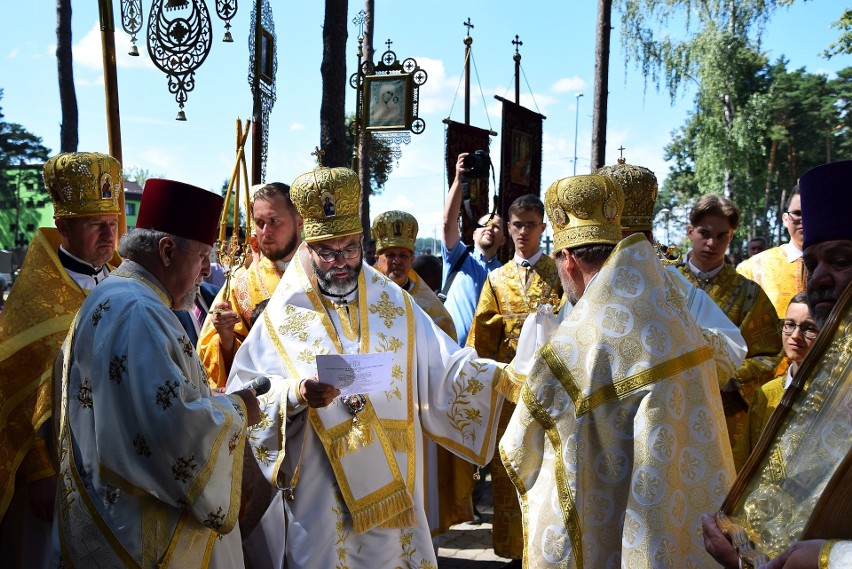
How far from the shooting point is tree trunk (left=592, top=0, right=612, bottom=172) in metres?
13.6

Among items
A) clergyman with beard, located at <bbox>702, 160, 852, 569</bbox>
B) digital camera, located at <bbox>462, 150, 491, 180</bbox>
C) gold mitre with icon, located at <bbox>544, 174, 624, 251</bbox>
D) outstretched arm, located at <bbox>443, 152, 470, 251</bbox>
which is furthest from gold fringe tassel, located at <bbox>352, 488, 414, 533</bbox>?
outstretched arm, located at <bbox>443, 152, 470, 251</bbox>

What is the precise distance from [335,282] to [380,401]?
26.2 inches

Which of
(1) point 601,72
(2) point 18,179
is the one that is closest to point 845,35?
(1) point 601,72

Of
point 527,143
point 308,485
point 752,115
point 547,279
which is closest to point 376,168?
point 752,115

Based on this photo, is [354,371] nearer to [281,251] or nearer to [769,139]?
[281,251]

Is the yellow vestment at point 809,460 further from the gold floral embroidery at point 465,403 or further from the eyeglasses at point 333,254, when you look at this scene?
the eyeglasses at point 333,254

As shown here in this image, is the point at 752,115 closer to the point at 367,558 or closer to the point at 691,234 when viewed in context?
the point at 691,234

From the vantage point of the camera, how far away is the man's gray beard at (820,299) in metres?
2.14

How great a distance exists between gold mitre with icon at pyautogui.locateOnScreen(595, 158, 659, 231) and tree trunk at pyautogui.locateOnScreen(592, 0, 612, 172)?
9.75 metres

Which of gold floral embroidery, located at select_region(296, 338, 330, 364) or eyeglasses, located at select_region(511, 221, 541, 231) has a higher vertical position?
eyeglasses, located at select_region(511, 221, 541, 231)

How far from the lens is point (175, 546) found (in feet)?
8.98

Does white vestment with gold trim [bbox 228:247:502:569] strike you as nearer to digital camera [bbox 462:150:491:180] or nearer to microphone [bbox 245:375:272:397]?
microphone [bbox 245:375:272:397]

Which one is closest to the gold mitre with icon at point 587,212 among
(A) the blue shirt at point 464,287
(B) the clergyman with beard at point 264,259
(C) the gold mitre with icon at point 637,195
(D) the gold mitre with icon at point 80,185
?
(C) the gold mitre with icon at point 637,195

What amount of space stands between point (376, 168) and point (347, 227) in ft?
101
